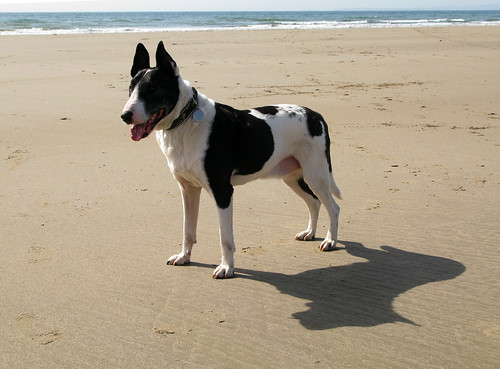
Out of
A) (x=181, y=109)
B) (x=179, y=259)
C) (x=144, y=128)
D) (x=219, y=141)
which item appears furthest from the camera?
(x=179, y=259)

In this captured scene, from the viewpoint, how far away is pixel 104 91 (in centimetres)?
1270

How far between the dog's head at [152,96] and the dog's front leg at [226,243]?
2.89 feet

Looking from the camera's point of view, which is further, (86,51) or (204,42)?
(204,42)

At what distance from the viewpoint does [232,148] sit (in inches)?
193

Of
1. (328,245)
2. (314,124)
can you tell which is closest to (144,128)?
(314,124)

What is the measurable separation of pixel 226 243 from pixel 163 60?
59.2 inches

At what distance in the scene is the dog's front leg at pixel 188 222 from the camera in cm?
521

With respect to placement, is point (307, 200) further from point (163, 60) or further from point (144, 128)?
point (163, 60)

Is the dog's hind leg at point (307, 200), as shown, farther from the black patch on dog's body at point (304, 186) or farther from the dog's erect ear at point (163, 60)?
the dog's erect ear at point (163, 60)

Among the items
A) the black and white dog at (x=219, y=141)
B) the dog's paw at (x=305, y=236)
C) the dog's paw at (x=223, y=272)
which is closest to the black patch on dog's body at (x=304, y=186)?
the black and white dog at (x=219, y=141)

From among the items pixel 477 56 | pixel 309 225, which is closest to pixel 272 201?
pixel 309 225

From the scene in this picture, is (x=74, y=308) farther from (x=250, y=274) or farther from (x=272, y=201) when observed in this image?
(x=272, y=201)

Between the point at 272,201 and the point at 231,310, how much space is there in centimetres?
252

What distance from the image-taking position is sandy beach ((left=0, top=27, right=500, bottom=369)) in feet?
12.7
